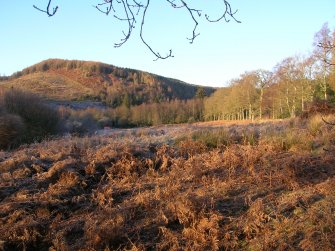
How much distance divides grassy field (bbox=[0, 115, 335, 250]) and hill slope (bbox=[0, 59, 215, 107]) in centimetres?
10332

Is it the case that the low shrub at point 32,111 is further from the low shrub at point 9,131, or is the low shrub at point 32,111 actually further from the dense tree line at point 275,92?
the dense tree line at point 275,92

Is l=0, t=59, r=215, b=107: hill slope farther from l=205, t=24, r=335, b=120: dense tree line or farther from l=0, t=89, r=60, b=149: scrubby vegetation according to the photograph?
l=0, t=89, r=60, b=149: scrubby vegetation

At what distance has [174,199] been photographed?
22.3ft

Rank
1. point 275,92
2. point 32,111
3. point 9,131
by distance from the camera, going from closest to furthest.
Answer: point 9,131 → point 32,111 → point 275,92

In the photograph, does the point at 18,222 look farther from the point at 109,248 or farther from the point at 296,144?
the point at 296,144

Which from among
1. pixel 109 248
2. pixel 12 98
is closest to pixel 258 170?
pixel 109 248

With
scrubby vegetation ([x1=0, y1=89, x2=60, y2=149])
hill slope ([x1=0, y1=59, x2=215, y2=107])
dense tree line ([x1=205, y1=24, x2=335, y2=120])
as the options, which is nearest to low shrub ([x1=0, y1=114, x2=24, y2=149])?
scrubby vegetation ([x1=0, y1=89, x2=60, y2=149])

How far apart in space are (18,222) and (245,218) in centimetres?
359

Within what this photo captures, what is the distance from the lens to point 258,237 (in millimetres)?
5422

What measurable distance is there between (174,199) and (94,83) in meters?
142

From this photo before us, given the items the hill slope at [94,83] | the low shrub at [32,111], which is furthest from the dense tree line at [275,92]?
the hill slope at [94,83]

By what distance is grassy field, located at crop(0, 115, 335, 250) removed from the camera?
5.54m

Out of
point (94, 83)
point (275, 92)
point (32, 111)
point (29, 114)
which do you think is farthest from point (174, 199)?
point (94, 83)

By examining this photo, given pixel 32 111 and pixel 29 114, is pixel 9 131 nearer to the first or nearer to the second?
pixel 29 114
